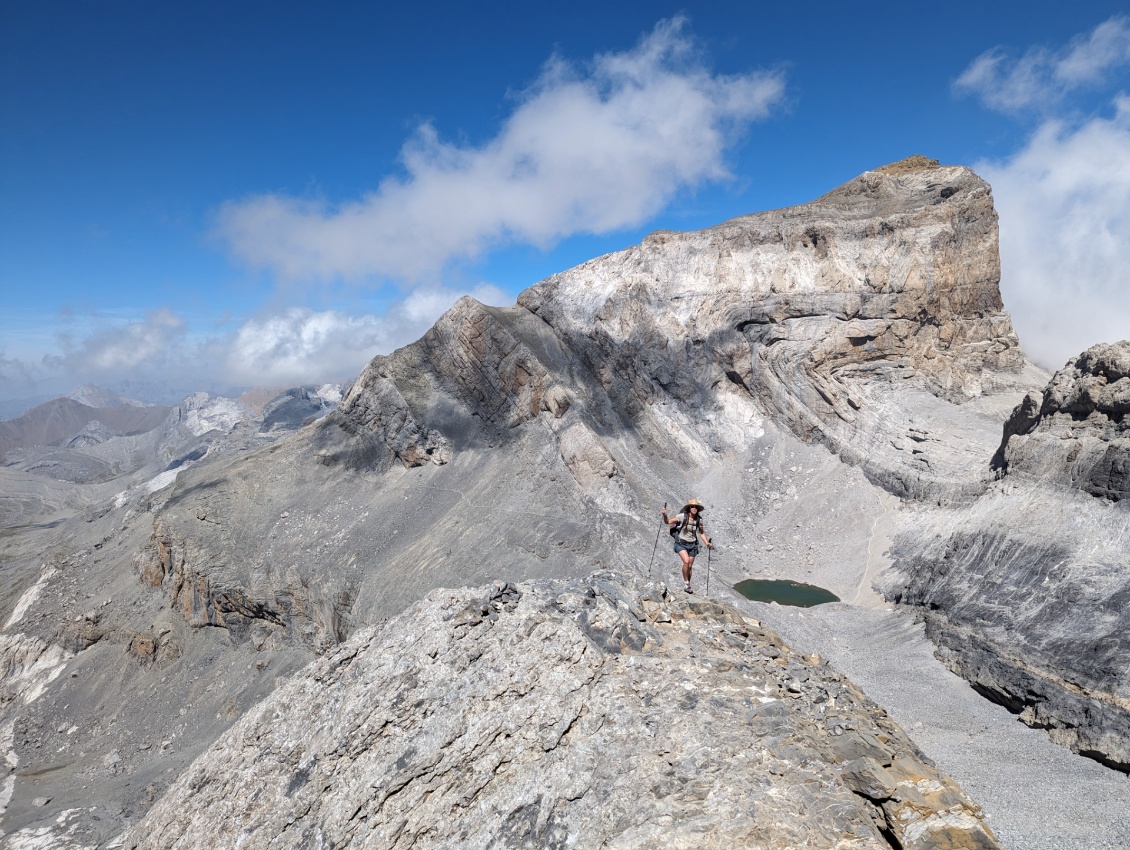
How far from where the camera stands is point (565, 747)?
28.2ft

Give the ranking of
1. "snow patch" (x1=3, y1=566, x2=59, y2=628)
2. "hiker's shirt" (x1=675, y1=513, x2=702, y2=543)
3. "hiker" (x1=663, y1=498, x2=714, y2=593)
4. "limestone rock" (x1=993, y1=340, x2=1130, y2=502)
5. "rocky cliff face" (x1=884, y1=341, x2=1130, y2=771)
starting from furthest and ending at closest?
"snow patch" (x1=3, y1=566, x2=59, y2=628) → "limestone rock" (x1=993, y1=340, x2=1130, y2=502) → "rocky cliff face" (x1=884, y1=341, x2=1130, y2=771) → "hiker's shirt" (x1=675, y1=513, x2=702, y2=543) → "hiker" (x1=663, y1=498, x2=714, y2=593)

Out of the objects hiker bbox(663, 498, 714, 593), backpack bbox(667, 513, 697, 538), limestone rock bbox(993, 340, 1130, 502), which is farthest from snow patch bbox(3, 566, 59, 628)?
limestone rock bbox(993, 340, 1130, 502)

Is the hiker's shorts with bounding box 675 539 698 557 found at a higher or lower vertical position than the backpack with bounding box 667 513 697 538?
lower

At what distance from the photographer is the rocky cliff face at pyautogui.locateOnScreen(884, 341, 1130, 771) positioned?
1955cm

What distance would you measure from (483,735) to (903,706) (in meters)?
17.7

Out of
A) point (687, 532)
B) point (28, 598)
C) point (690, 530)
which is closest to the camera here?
point (690, 530)

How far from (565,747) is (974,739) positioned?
54.0 feet

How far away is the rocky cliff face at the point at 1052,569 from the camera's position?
1955 cm

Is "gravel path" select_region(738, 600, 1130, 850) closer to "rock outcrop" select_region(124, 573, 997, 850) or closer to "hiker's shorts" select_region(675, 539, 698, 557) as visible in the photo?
"rock outcrop" select_region(124, 573, 997, 850)

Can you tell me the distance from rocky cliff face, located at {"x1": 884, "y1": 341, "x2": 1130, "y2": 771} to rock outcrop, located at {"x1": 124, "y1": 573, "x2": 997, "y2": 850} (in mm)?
14909

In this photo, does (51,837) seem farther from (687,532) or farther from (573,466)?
(687,532)

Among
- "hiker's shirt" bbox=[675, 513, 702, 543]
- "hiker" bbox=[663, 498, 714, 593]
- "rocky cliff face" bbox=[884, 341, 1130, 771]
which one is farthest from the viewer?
"rocky cliff face" bbox=[884, 341, 1130, 771]

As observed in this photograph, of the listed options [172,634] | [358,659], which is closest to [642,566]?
[358,659]

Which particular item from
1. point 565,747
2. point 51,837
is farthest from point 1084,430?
point 51,837
